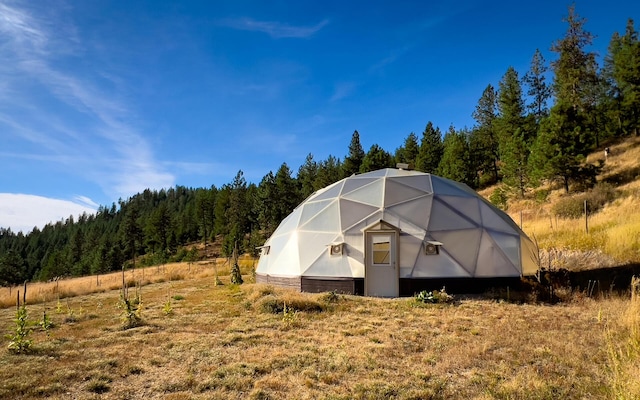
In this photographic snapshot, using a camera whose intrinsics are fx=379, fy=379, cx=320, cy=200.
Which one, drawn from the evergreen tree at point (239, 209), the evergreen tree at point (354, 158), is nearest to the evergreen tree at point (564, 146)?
the evergreen tree at point (354, 158)

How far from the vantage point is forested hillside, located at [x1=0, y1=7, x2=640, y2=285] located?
26.5 metres

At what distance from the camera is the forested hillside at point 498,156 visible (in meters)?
26.5

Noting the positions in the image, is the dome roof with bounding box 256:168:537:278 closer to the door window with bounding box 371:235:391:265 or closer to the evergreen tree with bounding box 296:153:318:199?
the door window with bounding box 371:235:391:265

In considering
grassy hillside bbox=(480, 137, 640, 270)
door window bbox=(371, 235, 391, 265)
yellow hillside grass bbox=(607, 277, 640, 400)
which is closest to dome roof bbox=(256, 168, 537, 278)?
door window bbox=(371, 235, 391, 265)

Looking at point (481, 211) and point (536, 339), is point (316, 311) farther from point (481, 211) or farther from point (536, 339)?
point (481, 211)

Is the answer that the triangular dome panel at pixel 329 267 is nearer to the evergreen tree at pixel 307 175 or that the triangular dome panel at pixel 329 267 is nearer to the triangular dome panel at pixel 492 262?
the triangular dome panel at pixel 492 262

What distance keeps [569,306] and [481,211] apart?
15.0 ft

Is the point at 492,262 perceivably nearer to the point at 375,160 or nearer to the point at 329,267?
the point at 329,267

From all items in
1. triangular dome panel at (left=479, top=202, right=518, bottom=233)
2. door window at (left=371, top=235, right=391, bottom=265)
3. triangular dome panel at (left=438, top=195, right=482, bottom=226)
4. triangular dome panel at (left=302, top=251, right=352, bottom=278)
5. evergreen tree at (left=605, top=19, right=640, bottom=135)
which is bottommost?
triangular dome panel at (left=302, top=251, right=352, bottom=278)

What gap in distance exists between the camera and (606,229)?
50.8 ft

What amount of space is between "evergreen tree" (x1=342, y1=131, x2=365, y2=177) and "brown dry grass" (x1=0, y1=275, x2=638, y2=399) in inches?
1622

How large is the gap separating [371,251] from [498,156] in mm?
46647

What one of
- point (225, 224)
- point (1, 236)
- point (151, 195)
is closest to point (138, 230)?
point (225, 224)

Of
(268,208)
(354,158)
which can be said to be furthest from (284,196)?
(354,158)
